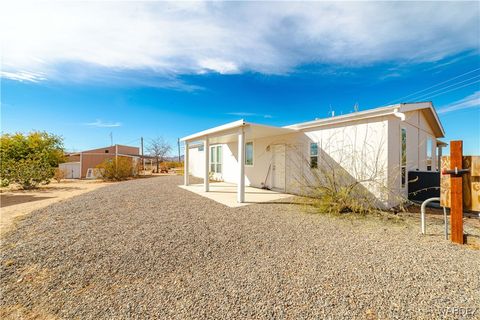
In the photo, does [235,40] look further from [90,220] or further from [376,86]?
[376,86]

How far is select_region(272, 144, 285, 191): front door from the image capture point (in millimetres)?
9609

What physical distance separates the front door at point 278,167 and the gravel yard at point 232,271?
4.74 metres

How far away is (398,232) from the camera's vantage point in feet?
14.3

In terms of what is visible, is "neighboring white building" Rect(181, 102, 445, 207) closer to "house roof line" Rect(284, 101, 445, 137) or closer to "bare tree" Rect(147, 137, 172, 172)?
"house roof line" Rect(284, 101, 445, 137)

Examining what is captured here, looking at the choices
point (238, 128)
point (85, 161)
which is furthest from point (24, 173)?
point (238, 128)

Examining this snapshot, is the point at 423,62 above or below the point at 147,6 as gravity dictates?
above

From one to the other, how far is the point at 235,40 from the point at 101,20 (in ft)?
12.8

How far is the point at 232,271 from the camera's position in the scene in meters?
2.86

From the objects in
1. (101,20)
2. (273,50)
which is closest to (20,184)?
(101,20)

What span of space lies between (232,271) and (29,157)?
68.1ft

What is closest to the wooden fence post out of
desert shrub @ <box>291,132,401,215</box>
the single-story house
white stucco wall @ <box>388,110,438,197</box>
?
desert shrub @ <box>291,132,401,215</box>

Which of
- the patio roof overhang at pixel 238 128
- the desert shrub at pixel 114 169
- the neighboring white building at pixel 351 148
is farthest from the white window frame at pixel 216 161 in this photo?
the desert shrub at pixel 114 169

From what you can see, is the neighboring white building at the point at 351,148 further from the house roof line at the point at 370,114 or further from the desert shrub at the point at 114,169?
the desert shrub at the point at 114,169

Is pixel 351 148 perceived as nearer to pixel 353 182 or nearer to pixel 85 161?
pixel 353 182
